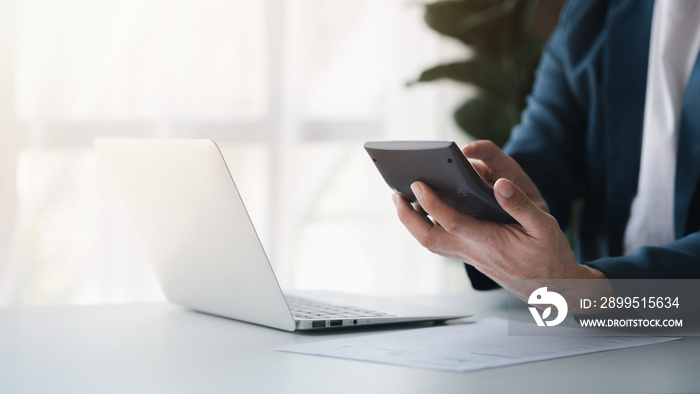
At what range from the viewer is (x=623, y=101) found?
1194 millimetres

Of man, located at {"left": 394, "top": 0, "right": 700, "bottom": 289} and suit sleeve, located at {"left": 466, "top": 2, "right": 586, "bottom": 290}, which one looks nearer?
man, located at {"left": 394, "top": 0, "right": 700, "bottom": 289}

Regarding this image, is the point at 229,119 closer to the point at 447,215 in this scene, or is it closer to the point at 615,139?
the point at 615,139

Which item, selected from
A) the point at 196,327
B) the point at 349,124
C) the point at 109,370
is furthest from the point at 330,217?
the point at 109,370

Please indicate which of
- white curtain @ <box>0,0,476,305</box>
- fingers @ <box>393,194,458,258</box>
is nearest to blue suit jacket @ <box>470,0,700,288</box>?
fingers @ <box>393,194,458,258</box>

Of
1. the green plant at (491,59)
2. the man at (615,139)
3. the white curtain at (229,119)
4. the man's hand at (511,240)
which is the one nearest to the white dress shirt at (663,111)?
the man at (615,139)

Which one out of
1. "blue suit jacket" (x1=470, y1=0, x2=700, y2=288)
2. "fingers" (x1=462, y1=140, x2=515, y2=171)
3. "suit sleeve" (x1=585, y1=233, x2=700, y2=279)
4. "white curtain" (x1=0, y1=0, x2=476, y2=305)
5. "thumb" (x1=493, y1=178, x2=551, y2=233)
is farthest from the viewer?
"white curtain" (x1=0, y1=0, x2=476, y2=305)

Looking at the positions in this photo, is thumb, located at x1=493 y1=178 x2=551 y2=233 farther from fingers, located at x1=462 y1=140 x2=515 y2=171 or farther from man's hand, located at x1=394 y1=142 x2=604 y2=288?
fingers, located at x1=462 y1=140 x2=515 y2=171

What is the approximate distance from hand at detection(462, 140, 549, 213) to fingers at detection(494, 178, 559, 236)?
0.23m

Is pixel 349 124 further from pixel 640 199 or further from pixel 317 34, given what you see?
pixel 640 199

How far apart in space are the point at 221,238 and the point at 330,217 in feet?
5.59

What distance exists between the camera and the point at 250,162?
7.75 feet

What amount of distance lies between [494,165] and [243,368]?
536mm

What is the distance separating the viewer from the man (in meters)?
1.05

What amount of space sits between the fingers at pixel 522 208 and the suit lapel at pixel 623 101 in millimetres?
492
